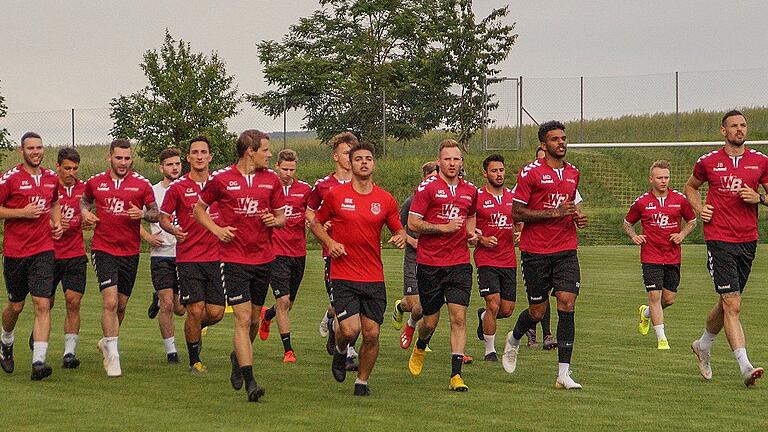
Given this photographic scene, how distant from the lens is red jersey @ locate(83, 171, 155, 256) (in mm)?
12984

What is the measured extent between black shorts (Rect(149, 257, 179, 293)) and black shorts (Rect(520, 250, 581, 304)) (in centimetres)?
393

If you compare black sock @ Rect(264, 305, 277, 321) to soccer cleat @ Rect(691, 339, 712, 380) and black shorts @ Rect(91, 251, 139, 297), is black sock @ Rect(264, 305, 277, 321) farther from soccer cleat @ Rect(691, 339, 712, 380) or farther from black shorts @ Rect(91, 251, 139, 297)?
soccer cleat @ Rect(691, 339, 712, 380)

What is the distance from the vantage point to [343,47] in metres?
61.5

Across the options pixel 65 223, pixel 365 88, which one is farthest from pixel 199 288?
pixel 365 88

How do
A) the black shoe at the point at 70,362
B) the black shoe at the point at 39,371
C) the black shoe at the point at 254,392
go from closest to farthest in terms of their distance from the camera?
the black shoe at the point at 254,392, the black shoe at the point at 39,371, the black shoe at the point at 70,362

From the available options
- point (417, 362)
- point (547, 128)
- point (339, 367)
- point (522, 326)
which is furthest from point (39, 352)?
point (547, 128)

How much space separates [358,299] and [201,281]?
217 cm

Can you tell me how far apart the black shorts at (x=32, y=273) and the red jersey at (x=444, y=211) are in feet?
11.9

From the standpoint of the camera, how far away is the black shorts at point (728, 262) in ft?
39.2

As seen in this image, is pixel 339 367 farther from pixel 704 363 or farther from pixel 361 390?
pixel 704 363

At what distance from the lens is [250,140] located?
11188 millimetres

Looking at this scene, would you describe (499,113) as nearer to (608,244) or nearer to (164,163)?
(608,244)

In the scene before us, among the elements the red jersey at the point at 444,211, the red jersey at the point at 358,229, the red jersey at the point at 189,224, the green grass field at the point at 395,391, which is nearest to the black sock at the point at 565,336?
the green grass field at the point at 395,391

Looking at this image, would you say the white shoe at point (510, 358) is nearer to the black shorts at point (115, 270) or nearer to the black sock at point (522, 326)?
the black sock at point (522, 326)
